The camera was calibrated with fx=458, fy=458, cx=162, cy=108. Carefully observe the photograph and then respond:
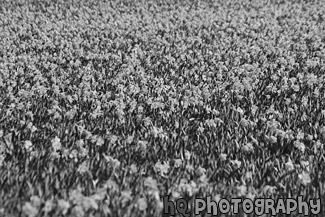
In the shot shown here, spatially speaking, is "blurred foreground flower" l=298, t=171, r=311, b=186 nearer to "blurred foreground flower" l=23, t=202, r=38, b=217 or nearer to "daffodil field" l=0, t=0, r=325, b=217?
"daffodil field" l=0, t=0, r=325, b=217

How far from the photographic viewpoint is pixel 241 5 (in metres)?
18.9

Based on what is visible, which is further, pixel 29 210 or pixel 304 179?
pixel 304 179

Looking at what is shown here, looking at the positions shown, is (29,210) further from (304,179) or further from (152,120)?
(152,120)

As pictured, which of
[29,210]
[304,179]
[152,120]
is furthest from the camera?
[152,120]

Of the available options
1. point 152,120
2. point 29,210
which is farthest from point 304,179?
point 29,210

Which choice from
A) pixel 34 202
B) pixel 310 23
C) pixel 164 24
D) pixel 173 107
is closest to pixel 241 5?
pixel 310 23

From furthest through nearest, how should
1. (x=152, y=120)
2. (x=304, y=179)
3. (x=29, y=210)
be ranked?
(x=152, y=120)
(x=304, y=179)
(x=29, y=210)

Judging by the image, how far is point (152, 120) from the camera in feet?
17.8

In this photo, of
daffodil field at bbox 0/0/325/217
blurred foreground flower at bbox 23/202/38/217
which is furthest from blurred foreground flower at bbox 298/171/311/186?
blurred foreground flower at bbox 23/202/38/217

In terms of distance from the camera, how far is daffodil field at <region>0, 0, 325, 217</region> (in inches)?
146

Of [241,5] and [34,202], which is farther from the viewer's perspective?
[241,5]

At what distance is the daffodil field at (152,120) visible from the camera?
12.2ft

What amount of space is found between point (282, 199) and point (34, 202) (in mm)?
1965

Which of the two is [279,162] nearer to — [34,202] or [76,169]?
[76,169]
